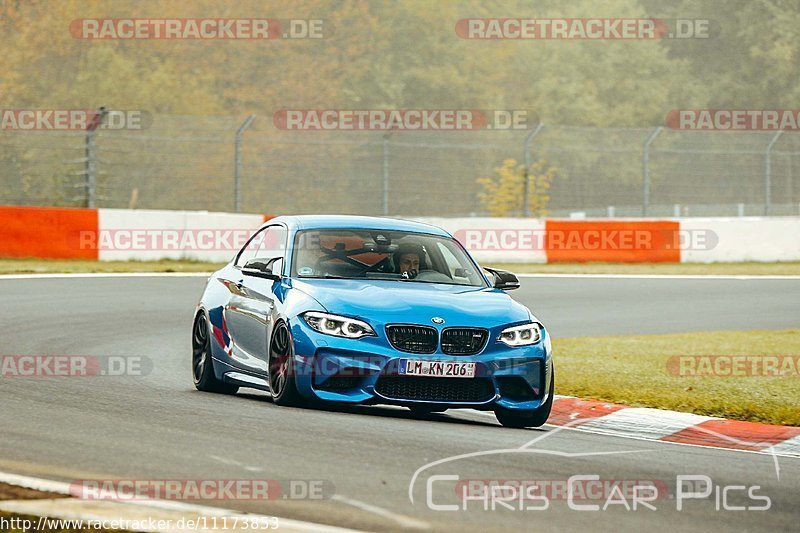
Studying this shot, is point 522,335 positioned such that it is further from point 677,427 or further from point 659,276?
point 659,276

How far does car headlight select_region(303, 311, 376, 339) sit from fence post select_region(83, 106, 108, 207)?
17.4m

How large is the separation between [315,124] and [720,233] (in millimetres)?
27806

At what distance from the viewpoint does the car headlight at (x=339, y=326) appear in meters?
9.30

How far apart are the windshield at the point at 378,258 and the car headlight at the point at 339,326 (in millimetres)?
932

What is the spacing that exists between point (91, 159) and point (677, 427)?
61.1ft

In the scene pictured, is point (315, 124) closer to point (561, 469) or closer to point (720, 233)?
point (720, 233)

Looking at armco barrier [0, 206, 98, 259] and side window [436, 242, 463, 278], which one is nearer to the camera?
side window [436, 242, 463, 278]

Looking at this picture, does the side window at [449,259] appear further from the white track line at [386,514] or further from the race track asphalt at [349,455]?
the white track line at [386,514]

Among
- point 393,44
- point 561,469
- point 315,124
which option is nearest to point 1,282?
point 561,469

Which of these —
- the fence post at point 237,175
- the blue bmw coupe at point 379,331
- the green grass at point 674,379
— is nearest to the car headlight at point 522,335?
the blue bmw coupe at point 379,331

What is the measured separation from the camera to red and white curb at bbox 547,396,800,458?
9430 mm

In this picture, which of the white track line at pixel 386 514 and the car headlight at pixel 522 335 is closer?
the white track line at pixel 386 514

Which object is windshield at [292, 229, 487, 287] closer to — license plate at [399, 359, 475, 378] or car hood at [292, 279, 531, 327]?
car hood at [292, 279, 531, 327]

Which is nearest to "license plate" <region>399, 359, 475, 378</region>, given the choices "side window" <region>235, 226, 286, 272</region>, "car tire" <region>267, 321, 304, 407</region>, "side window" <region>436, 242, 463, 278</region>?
"car tire" <region>267, 321, 304, 407</region>
